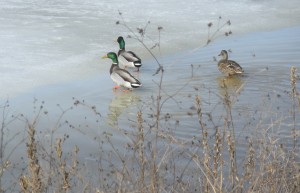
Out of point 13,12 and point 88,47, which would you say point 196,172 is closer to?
point 88,47

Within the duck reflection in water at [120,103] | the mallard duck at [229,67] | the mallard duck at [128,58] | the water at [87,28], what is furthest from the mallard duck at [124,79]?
the mallard duck at [229,67]

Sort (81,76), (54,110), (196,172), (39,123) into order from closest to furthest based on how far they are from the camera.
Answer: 1. (196,172)
2. (39,123)
3. (54,110)
4. (81,76)

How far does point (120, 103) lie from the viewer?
25.8ft

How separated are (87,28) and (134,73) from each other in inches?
108

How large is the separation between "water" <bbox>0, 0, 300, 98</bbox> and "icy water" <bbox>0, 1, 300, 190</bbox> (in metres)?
0.02

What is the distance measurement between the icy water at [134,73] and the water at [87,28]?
23 mm

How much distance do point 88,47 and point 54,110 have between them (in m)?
3.40

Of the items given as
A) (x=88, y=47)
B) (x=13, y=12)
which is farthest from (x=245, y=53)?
(x=13, y=12)

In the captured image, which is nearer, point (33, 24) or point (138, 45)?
point (138, 45)

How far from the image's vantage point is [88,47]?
1060 centimetres

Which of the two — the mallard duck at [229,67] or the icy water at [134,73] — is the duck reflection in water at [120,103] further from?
the mallard duck at [229,67]

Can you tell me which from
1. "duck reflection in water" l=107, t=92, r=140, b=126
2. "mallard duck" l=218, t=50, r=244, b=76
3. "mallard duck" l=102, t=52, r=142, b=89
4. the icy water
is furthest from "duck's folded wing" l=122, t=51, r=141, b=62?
"mallard duck" l=218, t=50, r=244, b=76

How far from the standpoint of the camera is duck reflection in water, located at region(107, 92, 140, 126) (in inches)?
283

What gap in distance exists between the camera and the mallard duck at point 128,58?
375 inches
